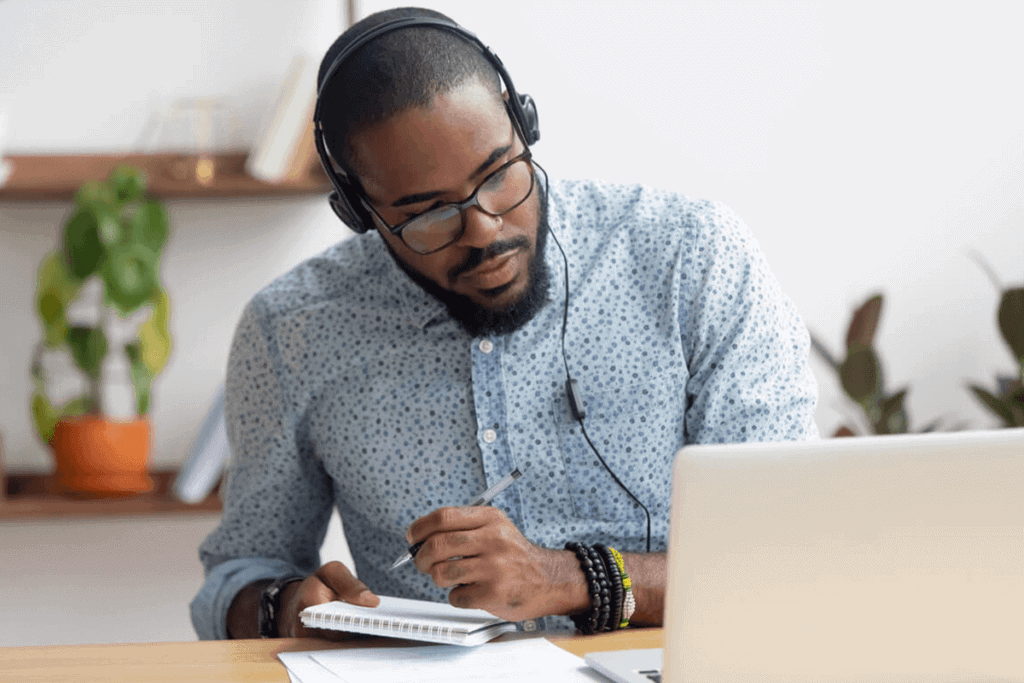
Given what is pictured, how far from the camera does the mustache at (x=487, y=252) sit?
4.09 feet

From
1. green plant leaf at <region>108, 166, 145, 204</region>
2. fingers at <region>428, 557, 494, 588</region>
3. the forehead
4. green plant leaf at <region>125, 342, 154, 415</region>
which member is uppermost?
green plant leaf at <region>108, 166, 145, 204</region>

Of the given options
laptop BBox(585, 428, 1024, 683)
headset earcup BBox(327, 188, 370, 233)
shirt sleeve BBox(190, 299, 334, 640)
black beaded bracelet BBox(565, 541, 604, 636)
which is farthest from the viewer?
shirt sleeve BBox(190, 299, 334, 640)

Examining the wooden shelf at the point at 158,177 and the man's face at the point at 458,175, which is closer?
the man's face at the point at 458,175

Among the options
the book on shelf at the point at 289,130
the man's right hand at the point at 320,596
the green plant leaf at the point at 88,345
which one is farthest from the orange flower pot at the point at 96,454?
the man's right hand at the point at 320,596

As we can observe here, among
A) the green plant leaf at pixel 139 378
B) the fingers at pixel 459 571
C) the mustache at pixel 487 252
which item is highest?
the mustache at pixel 487 252

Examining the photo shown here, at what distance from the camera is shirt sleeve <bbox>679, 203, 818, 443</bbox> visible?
1295mm

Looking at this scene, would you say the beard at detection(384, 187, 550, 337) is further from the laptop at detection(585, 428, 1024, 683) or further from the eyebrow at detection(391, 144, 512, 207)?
the laptop at detection(585, 428, 1024, 683)

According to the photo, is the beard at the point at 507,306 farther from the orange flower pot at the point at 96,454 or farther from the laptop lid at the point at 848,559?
the orange flower pot at the point at 96,454

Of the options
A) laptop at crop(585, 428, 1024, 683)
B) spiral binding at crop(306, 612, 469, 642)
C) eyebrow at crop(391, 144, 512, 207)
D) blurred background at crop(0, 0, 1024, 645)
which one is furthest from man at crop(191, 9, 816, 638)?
blurred background at crop(0, 0, 1024, 645)

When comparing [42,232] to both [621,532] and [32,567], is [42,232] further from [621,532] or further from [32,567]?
[621,532]

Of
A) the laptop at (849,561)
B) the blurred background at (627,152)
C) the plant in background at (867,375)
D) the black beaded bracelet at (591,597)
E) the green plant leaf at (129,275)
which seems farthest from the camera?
the blurred background at (627,152)

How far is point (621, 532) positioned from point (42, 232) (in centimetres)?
159

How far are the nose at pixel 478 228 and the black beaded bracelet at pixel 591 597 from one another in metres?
0.38

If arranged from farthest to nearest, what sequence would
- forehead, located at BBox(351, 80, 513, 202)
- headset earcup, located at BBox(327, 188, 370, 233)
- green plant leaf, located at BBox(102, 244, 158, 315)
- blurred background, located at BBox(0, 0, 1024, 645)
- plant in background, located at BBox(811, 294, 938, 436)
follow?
blurred background, located at BBox(0, 0, 1024, 645) < plant in background, located at BBox(811, 294, 938, 436) < green plant leaf, located at BBox(102, 244, 158, 315) < headset earcup, located at BBox(327, 188, 370, 233) < forehead, located at BBox(351, 80, 513, 202)
